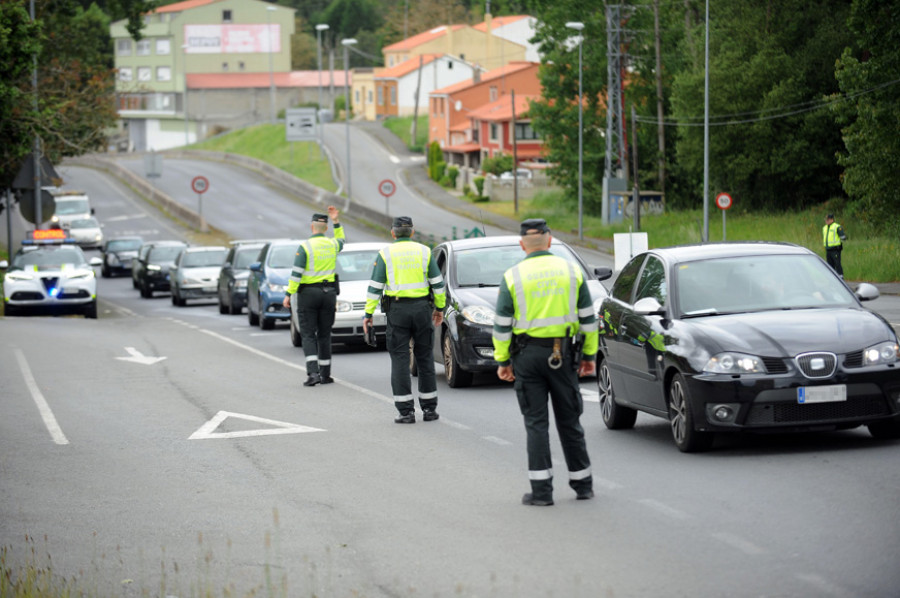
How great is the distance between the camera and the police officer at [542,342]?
337 inches

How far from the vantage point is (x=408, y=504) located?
8883mm

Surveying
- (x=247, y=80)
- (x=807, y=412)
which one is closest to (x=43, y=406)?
(x=807, y=412)

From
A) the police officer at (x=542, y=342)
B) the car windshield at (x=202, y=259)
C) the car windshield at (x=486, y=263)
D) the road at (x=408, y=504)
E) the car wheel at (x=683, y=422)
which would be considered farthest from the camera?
the car windshield at (x=202, y=259)

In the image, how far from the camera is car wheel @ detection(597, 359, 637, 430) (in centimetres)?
1181

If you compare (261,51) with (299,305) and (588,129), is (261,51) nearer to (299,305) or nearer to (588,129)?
(588,129)

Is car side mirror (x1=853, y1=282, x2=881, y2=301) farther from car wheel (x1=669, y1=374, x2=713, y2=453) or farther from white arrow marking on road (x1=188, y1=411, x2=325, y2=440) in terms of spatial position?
white arrow marking on road (x1=188, y1=411, x2=325, y2=440)

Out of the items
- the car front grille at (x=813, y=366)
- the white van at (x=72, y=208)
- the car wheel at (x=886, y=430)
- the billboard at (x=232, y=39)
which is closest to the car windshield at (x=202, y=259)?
the white van at (x=72, y=208)

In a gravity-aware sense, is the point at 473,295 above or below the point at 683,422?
above

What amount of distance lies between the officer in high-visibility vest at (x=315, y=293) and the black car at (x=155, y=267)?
1081 inches

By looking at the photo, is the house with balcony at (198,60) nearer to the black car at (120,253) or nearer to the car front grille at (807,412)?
the black car at (120,253)

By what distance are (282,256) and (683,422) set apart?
1718cm

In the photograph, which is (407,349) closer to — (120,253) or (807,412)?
(807,412)

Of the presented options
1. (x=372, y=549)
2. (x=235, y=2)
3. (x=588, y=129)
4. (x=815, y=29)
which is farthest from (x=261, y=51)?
(x=372, y=549)

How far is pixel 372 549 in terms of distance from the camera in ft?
25.0
